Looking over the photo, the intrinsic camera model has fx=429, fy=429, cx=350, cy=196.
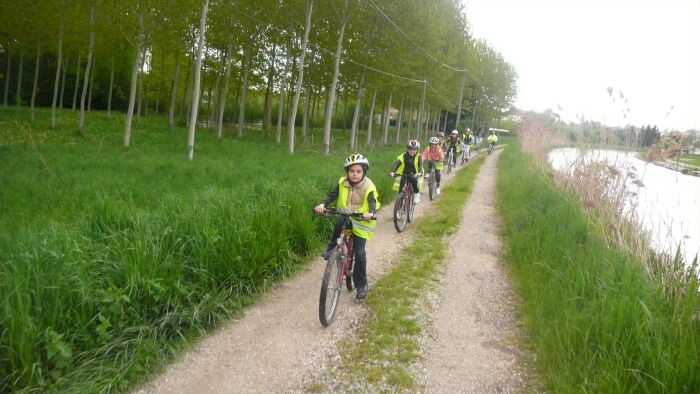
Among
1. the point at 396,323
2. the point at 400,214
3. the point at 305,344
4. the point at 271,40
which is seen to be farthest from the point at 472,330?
the point at 271,40

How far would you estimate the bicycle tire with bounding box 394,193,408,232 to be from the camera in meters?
8.28

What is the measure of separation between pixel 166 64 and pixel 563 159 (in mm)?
32169

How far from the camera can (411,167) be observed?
30.0 ft

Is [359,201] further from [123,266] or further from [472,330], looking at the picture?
[123,266]

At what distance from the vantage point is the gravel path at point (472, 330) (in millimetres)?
3590

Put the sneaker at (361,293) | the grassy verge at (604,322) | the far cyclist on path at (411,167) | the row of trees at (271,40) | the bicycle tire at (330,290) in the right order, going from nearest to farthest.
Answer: the grassy verge at (604,322), the bicycle tire at (330,290), the sneaker at (361,293), the far cyclist on path at (411,167), the row of trees at (271,40)

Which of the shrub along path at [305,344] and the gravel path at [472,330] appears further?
the gravel path at [472,330]

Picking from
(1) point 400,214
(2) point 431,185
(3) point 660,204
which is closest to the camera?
(3) point 660,204

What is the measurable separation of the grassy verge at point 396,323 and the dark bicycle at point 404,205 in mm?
517

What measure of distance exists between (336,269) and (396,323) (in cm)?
85

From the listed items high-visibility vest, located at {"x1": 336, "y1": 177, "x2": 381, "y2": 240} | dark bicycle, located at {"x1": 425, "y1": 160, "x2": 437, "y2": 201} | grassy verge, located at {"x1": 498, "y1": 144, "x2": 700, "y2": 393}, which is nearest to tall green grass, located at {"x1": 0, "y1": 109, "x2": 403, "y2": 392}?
high-visibility vest, located at {"x1": 336, "y1": 177, "x2": 381, "y2": 240}

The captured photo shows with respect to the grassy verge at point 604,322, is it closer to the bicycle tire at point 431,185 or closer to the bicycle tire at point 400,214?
the bicycle tire at point 400,214

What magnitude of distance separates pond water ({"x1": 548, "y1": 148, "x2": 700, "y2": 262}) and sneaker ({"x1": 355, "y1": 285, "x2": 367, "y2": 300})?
334 centimetres

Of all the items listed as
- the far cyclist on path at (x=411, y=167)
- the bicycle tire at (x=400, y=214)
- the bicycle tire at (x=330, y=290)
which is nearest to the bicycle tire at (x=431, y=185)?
the far cyclist on path at (x=411, y=167)
